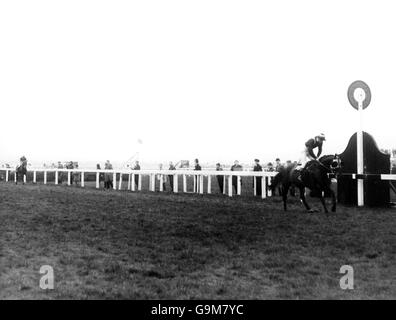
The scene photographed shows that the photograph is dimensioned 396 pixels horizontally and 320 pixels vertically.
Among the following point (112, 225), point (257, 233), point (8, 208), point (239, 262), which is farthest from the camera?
point (8, 208)

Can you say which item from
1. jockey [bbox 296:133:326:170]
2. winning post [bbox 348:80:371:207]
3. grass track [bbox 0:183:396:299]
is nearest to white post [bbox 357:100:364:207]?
winning post [bbox 348:80:371:207]

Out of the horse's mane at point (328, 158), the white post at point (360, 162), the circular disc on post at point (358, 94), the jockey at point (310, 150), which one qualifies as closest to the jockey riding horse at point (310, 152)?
the jockey at point (310, 150)

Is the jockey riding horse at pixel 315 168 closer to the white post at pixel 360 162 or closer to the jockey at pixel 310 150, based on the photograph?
the jockey at pixel 310 150

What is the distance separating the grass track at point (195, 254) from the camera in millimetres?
5207

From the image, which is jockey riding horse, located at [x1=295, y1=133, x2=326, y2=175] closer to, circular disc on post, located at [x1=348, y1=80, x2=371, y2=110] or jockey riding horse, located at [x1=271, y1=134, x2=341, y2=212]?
jockey riding horse, located at [x1=271, y1=134, x2=341, y2=212]

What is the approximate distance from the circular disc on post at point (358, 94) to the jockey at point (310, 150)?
198cm

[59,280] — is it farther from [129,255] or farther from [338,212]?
[338,212]

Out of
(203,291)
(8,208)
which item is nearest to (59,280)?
(203,291)

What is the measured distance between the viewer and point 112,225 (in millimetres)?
9148

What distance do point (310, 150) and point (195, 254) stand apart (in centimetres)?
625

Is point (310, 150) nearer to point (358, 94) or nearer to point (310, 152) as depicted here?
point (310, 152)

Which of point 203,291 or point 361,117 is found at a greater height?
point 361,117
